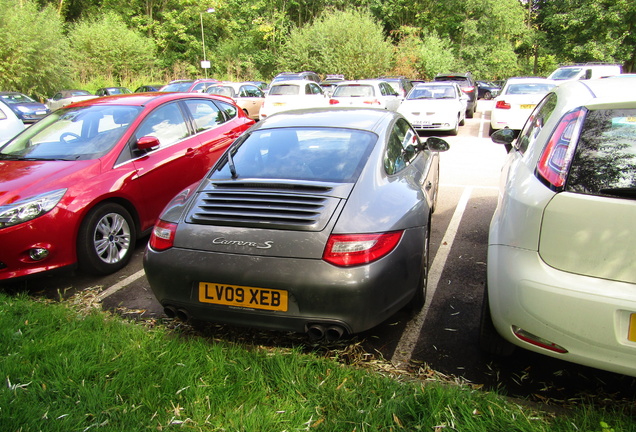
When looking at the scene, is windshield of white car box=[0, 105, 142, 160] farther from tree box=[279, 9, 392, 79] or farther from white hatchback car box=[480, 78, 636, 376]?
tree box=[279, 9, 392, 79]

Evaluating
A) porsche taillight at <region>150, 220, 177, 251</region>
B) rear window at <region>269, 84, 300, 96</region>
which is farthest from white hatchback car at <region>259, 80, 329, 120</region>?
porsche taillight at <region>150, 220, 177, 251</region>

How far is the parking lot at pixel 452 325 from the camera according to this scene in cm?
258

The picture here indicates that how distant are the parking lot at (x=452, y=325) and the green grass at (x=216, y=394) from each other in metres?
0.29

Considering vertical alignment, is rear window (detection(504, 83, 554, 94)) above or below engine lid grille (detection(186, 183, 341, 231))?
above

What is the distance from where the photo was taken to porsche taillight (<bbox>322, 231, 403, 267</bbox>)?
2.56m

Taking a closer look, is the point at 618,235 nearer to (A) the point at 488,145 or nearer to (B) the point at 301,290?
(B) the point at 301,290

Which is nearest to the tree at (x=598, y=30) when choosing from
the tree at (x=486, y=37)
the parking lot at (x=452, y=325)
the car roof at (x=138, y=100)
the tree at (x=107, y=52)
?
the tree at (x=486, y=37)

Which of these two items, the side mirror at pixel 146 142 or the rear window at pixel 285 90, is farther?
the rear window at pixel 285 90

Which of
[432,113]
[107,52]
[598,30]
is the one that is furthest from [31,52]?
[598,30]

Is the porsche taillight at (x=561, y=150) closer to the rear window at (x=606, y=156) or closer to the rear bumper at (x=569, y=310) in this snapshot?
the rear window at (x=606, y=156)

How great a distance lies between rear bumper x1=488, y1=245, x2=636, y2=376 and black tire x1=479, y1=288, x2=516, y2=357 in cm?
38

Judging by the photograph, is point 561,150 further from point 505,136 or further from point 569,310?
point 505,136

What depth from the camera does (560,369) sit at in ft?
8.86

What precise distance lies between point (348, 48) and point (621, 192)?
3559 centimetres
